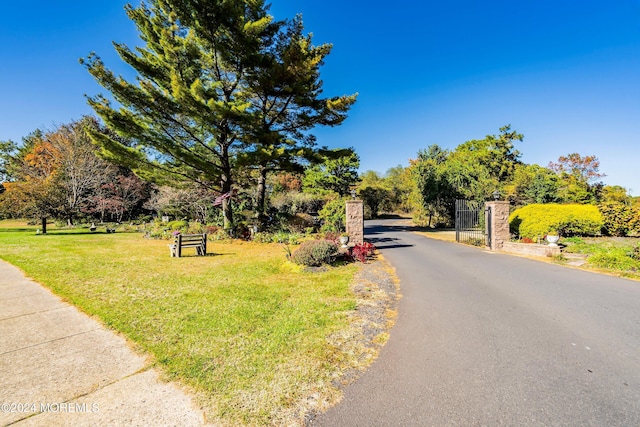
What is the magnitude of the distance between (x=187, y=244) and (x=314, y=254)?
5697 mm

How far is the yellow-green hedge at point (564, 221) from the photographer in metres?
12.2

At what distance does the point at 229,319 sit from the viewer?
4473 mm

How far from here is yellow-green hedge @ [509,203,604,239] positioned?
479 inches

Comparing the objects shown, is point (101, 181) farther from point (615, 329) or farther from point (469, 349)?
point (615, 329)

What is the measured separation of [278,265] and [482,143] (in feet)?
129

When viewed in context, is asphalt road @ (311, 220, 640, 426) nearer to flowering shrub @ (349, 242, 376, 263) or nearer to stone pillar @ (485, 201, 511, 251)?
flowering shrub @ (349, 242, 376, 263)

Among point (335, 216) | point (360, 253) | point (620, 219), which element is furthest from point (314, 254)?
point (620, 219)

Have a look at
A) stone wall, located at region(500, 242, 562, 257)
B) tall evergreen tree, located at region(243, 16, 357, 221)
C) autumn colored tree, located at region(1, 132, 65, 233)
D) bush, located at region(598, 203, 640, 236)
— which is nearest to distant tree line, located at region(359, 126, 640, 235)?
bush, located at region(598, 203, 640, 236)

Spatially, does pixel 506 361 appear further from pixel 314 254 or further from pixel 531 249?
pixel 531 249

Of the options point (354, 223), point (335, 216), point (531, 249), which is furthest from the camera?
point (335, 216)

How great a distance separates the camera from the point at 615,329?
4012mm

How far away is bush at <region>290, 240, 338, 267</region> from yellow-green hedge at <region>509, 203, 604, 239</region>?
411 inches

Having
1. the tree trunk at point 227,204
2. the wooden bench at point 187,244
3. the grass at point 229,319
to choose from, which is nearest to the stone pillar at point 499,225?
the grass at point 229,319

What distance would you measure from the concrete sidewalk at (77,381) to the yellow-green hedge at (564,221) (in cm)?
1521
